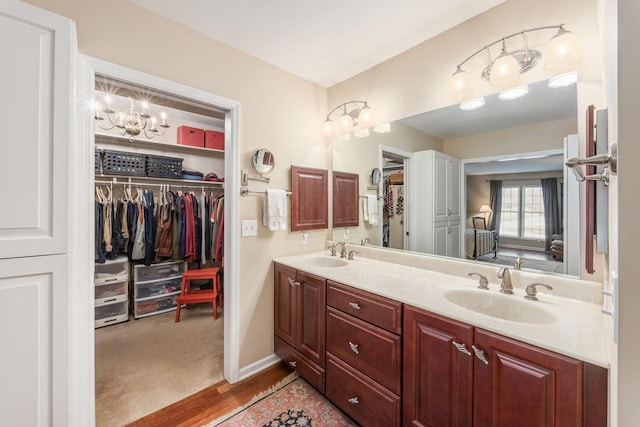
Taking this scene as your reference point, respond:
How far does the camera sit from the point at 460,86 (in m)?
1.59

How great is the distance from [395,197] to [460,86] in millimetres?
894

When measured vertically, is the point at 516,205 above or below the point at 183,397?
above

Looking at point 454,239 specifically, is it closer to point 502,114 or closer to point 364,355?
point 502,114

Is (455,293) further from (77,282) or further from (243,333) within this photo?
(77,282)

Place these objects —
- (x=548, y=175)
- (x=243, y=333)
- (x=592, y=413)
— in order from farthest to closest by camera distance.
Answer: (x=243, y=333), (x=548, y=175), (x=592, y=413)

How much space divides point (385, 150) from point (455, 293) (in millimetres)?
1271

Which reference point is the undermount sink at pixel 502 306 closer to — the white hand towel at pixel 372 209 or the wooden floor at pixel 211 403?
the white hand towel at pixel 372 209

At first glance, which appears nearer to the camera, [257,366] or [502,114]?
[502,114]

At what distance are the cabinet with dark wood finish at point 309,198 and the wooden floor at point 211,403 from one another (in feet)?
4.04

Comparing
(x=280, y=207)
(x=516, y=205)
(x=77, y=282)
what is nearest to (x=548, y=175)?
(x=516, y=205)

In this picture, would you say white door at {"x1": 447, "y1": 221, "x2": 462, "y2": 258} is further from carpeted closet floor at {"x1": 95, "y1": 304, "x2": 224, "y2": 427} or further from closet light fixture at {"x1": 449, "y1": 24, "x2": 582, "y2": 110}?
carpeted closet floor at {"x1": 95, "y1": 304, "x2": 224, "y2": 427}

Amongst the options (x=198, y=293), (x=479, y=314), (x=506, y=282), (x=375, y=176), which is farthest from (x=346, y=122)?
(x=198, y=293)

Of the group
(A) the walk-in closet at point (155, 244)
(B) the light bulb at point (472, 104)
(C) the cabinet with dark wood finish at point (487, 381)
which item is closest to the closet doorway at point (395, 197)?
(B) the light bulb at point (472, 104)

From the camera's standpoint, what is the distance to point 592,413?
31.2 inches
